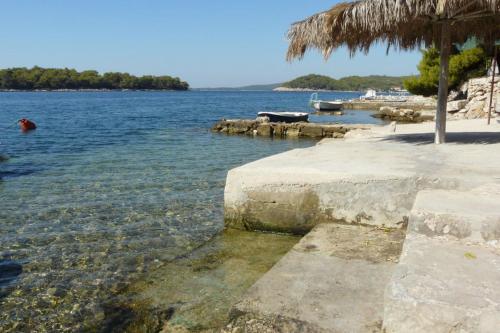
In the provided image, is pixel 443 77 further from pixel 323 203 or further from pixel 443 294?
pixel 443 294

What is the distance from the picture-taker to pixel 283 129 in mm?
24469

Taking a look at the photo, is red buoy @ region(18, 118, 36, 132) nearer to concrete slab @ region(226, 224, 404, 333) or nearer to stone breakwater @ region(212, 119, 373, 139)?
stone breakwater @ region(212, 119, 373, 139)

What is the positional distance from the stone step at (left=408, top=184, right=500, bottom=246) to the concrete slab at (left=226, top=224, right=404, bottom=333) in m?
Result: 0.55

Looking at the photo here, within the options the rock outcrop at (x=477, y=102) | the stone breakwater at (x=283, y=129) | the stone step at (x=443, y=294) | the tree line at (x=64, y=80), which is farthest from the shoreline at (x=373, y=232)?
the tree line at (x=64, y=80)

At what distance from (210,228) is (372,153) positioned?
3.01m

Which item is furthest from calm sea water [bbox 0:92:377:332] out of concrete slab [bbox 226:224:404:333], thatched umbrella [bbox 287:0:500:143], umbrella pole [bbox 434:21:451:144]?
umbrella pole [bbox 434:21:451:144]

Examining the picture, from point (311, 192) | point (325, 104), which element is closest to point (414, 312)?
point (311, 192)

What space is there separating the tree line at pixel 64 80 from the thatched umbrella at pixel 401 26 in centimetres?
17935

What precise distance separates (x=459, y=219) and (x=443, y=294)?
3.96ft

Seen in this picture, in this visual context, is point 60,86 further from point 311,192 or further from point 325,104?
point 311,192

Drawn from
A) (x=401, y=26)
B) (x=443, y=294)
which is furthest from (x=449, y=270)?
(x=401, y=26)

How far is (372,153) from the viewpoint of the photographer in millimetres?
7051

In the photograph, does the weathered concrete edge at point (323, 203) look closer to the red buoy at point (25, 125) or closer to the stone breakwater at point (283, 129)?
the stone breakwater at point (283, 129)

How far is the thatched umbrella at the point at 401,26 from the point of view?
6.73 metres
